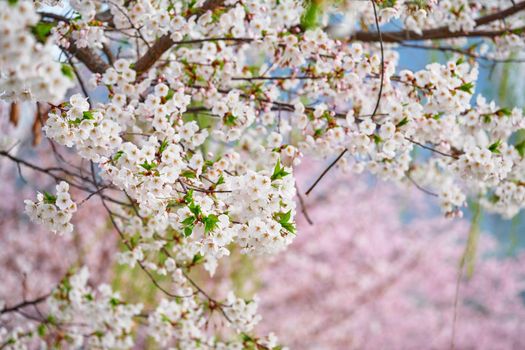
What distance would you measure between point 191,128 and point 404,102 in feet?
2.98

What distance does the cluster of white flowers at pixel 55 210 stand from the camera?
6.52 feet

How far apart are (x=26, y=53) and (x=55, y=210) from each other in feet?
3.11

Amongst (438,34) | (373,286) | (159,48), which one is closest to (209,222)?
A: (159,48)

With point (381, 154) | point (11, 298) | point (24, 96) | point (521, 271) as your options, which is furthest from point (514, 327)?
point (24, 96)

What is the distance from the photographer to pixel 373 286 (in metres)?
9.18

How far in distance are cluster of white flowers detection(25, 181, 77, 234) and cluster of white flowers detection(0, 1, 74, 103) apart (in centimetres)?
73

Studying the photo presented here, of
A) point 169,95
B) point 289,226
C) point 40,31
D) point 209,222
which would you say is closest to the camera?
point 40,31

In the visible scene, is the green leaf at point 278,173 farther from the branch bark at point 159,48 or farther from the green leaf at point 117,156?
the branch bark at point 159,48

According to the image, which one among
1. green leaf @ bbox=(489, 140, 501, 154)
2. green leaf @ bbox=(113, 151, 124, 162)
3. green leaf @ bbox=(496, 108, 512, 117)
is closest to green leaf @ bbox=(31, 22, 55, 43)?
green leaf @ bbox=(113, 151, 124, 162)

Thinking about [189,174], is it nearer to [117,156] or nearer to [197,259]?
[117,156]

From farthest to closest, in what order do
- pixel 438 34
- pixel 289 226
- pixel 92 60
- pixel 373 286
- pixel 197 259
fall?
1. pixel 373 286
2. pixel 438 34
3. pixel 197 259
4. pixel 92 60
5. pixel 289 226

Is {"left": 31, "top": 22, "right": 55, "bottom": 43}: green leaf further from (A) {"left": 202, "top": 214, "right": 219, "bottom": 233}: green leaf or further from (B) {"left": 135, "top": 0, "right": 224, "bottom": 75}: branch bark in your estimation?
(B) {"left": 135, "top": 0, "right": 224, "bottom": 75}: branch bark

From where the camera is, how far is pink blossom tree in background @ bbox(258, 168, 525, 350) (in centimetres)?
905

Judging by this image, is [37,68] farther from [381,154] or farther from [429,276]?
[429,276]
